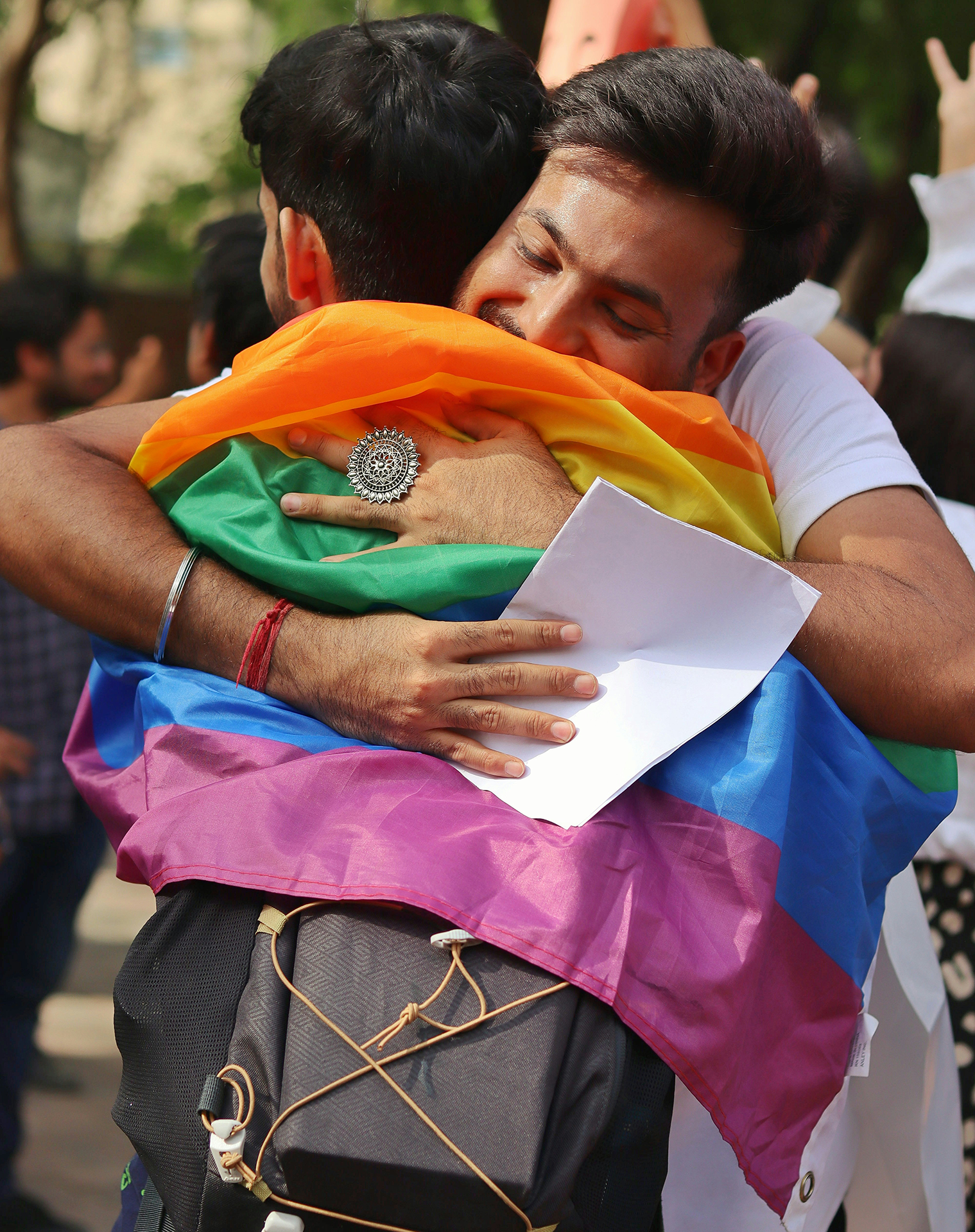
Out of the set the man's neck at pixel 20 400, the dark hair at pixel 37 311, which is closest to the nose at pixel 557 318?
the man's neck at pixel 20 400

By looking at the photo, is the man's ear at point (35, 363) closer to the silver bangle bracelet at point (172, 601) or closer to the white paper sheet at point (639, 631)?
the silver bangle bracelet at point (172, 601)

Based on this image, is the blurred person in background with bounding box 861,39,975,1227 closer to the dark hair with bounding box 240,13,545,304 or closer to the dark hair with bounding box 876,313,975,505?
the dark hair with bounding box 876,313,975,505

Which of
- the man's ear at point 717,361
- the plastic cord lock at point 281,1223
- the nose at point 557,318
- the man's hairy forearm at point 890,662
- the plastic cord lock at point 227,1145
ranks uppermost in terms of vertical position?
the nose at point 557,318

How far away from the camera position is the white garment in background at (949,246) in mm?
2826

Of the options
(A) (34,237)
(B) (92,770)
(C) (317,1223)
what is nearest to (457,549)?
(B) (92,770)

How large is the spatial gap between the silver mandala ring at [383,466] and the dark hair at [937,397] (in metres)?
1.70

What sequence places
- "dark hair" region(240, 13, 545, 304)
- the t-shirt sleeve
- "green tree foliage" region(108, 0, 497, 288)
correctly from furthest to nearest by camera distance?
"green tree foliage" region(108, 0, 497, 288) → "dark hair" region(240, 13, 545, 304) → the t-shirt sleeve

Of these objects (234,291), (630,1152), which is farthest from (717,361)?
(234,291)

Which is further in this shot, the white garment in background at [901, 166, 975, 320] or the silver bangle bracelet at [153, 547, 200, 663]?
the white garment in background at [901, 166, 975, 320]

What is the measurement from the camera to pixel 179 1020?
125 cm

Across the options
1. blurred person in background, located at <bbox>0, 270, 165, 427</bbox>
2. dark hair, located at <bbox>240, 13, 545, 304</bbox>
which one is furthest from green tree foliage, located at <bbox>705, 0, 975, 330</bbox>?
dark hair, located at <bbox>240, 13, 545, 304</bbox>

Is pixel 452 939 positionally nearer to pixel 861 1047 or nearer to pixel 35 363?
pixel 861 1047

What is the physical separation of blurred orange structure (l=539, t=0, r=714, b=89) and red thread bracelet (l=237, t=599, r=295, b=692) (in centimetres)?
156

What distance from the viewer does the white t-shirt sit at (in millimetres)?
1638
